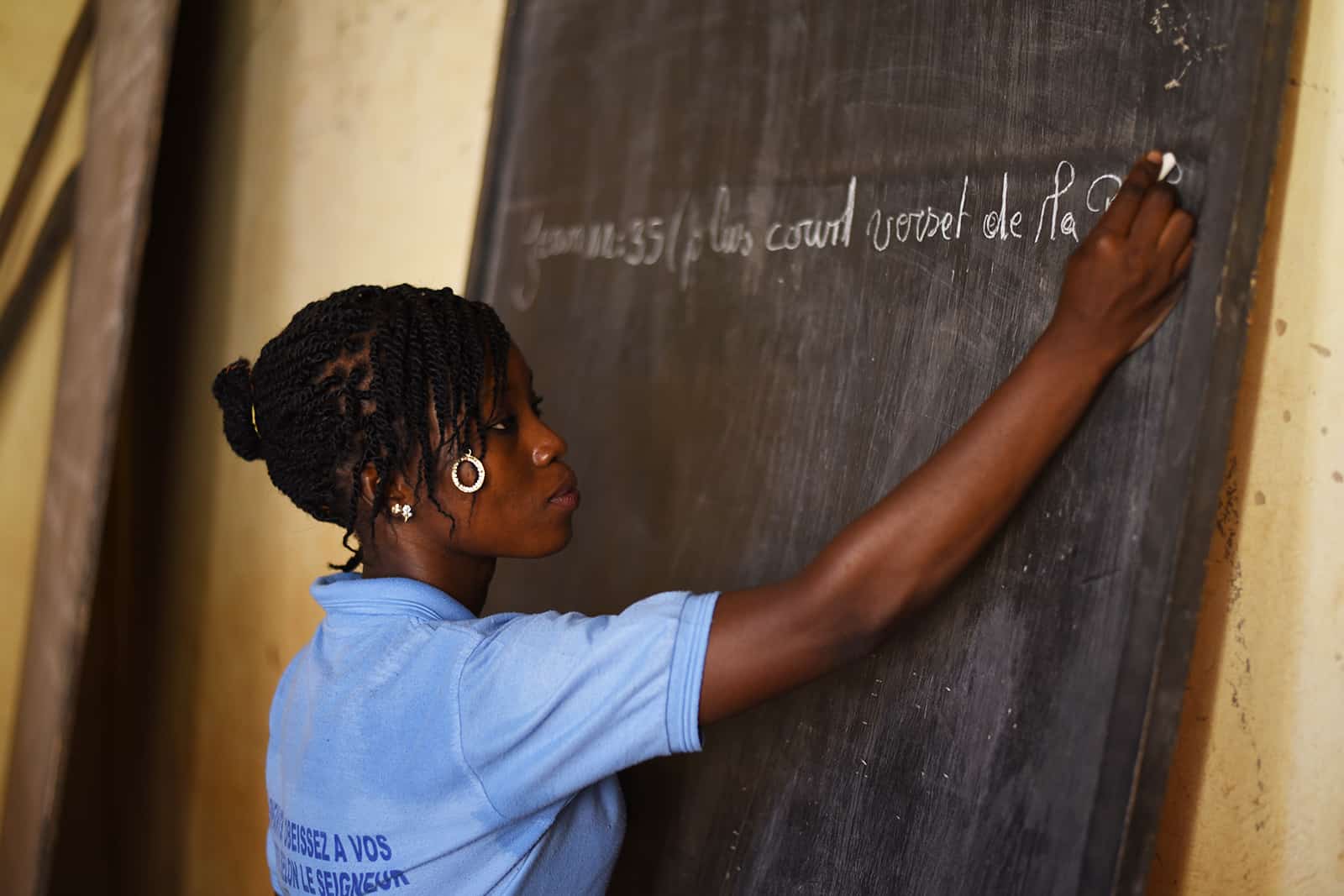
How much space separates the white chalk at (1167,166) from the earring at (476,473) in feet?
1.96

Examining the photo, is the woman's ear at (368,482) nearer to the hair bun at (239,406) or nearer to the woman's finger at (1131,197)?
the hair bun at (239,406)

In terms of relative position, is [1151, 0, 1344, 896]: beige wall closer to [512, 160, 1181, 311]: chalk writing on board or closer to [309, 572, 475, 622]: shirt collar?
[512, 160, 1181, 311]: chalk writing on board

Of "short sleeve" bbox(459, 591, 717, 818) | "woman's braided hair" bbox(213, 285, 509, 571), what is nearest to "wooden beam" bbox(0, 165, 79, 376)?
"woman's braided hair" bbox(213, 285, 509, 571)

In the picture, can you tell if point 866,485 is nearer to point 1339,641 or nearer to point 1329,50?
point 1339,641

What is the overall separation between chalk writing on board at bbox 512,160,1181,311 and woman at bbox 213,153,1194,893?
0.31 ft

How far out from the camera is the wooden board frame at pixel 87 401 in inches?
85.2

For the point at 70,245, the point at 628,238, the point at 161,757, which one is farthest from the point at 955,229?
the point at 161,757

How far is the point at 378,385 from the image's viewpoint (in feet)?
3.26

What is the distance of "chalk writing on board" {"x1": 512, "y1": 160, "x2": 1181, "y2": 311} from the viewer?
3.21ft

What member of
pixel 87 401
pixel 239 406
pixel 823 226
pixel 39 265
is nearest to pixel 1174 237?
pixel 823 226

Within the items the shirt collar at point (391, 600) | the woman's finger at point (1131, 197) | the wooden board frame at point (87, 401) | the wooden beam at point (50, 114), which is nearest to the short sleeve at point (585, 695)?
the shirt collar at point (391, 600)

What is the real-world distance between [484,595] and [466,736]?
0.86ft

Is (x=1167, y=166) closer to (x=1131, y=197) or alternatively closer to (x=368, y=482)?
(x=1131, y=197)

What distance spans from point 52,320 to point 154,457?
38 cm
